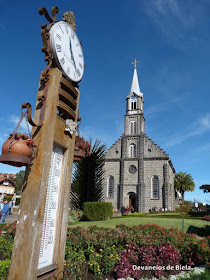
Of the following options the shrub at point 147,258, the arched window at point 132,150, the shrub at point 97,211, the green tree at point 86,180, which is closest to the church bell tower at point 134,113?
the arched window at point 132,150

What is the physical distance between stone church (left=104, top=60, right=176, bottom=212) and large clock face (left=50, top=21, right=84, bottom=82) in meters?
31.2

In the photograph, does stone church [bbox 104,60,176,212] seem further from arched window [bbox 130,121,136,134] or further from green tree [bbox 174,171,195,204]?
green tree [bbox 174,171,195,204]

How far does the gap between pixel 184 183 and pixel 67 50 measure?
5482 centimetres

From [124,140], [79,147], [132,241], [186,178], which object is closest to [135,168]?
[124,140]

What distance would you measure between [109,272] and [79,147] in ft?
10.7

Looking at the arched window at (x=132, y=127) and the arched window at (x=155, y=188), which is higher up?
the arched window at (x=132, y=127)

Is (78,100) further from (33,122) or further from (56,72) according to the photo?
(33,122)

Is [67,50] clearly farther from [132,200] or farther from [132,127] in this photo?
[132,127]

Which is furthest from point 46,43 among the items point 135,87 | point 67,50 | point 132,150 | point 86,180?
point 135,87

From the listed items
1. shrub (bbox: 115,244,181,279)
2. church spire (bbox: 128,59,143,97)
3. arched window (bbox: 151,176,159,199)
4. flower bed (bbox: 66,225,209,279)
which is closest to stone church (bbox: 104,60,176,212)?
arched window (bbox: 151,176,159,199)

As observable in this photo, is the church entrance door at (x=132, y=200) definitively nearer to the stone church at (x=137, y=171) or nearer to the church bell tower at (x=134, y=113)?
the stone church at (x=137, y=171)

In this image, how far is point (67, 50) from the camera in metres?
3.86

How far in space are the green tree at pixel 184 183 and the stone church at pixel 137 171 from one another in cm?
1745

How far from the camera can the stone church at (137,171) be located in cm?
3306
